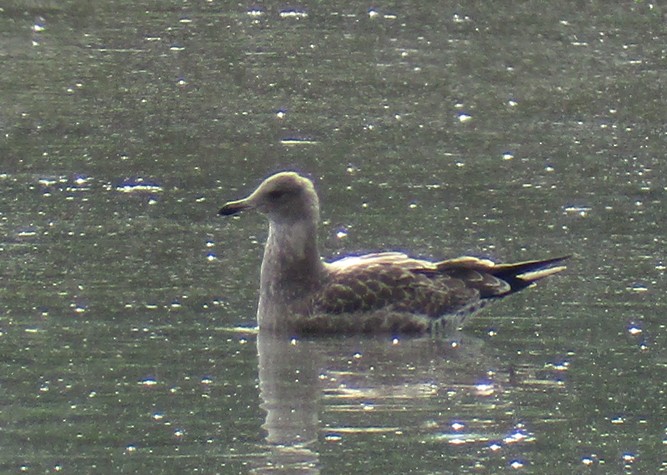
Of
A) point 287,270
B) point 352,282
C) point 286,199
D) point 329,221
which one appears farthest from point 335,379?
point 329,221

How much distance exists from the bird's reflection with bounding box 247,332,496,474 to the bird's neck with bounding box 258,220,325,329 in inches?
7.0

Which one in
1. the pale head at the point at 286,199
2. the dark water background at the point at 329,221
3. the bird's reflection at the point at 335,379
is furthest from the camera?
the pale head at the point at 286,199

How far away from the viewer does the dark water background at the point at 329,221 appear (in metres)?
8.71

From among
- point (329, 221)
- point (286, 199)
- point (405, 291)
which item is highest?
point (286, 199)

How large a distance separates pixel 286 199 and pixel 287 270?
462mm

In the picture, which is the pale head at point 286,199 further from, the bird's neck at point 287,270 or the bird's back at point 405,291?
the bird's back at point 405,291

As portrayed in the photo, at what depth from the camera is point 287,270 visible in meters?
10.9

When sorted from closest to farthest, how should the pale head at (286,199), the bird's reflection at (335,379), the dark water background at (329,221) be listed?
the bird's reflection at (335,379) → the dark water background at (329,221) → the pale head at (286,199)

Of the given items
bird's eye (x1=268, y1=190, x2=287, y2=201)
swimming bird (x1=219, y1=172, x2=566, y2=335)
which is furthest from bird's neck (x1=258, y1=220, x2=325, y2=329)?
bird's eye (x1=268, y1=190, x2=287, y2=201)

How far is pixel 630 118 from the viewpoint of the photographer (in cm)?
1602

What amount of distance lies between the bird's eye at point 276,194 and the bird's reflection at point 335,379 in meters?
0.94

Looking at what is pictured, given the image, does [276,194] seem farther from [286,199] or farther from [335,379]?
[335,379]

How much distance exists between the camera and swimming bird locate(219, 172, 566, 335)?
10688 mm

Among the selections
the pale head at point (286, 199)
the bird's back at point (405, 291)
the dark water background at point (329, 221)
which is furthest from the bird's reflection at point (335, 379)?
the pale head at point (286, 199)
